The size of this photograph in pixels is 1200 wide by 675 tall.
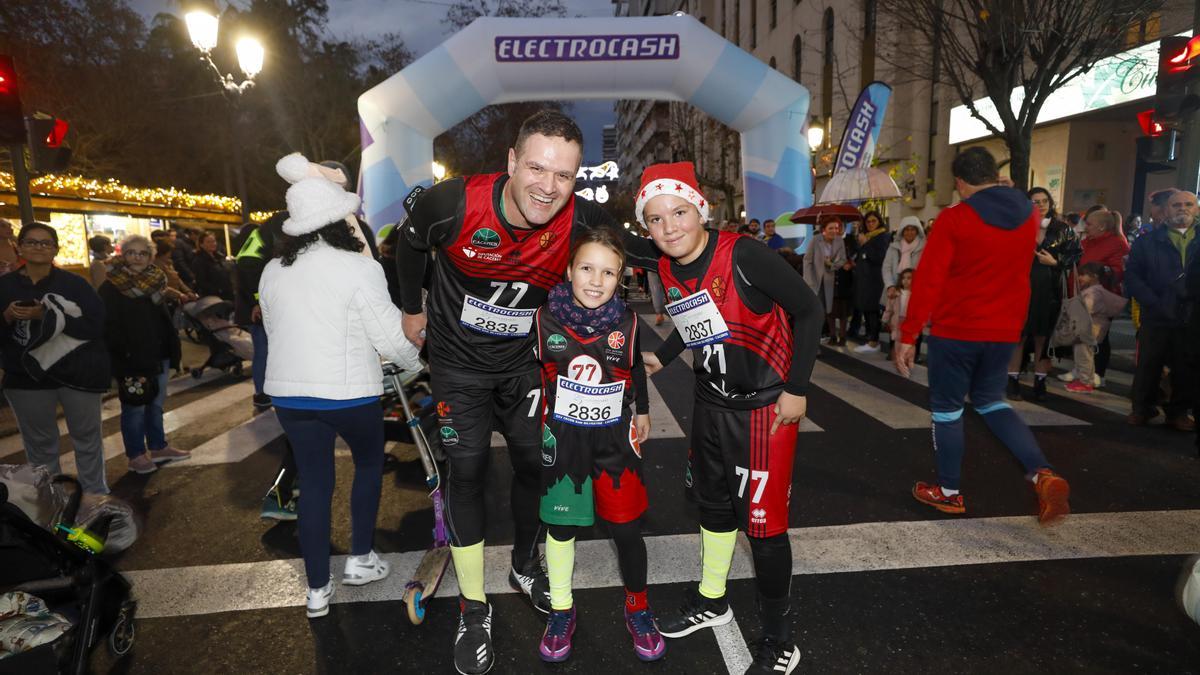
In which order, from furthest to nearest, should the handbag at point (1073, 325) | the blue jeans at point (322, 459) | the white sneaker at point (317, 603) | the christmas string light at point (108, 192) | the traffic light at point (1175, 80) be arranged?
the christmas string light at point (108, 192) < the traffic light at point (1175, 80) < the handbag at point (1073, 325) < the white sneaker at point (317, 603) < the blue jeans at point (322, 459)

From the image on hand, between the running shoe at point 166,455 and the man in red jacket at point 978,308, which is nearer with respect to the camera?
the man in red jacket at point 978,308

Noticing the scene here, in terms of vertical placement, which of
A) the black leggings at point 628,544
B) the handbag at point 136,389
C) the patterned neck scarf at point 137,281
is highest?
the patterned neck scarf at point 137,281

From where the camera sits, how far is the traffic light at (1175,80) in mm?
7336

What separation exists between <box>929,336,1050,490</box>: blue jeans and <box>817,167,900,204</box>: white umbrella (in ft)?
28.4

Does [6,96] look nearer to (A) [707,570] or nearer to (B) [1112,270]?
(A) [707,570]

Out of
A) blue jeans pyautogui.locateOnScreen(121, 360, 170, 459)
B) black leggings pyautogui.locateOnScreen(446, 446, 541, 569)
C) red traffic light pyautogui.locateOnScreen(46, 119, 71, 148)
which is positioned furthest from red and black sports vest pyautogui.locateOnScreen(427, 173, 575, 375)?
red traffic light pyautogui.locateOnScreen(46, 119, 71, 148)

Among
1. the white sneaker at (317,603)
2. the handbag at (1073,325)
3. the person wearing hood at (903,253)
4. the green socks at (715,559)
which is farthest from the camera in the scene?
the person wearing hood at (903,253)

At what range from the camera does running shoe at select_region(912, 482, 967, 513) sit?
155 inches

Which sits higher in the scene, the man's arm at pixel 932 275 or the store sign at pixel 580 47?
the store sign at pixel 580 47

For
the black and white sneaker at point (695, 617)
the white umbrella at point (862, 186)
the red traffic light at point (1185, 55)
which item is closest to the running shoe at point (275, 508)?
the black and white sneaker at point (695, 617)

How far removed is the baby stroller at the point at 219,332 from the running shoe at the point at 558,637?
20.1 feet

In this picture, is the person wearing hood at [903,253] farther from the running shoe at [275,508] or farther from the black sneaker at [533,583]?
the running shoe at [275,508]

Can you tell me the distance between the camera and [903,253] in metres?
8.99

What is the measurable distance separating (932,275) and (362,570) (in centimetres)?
372
